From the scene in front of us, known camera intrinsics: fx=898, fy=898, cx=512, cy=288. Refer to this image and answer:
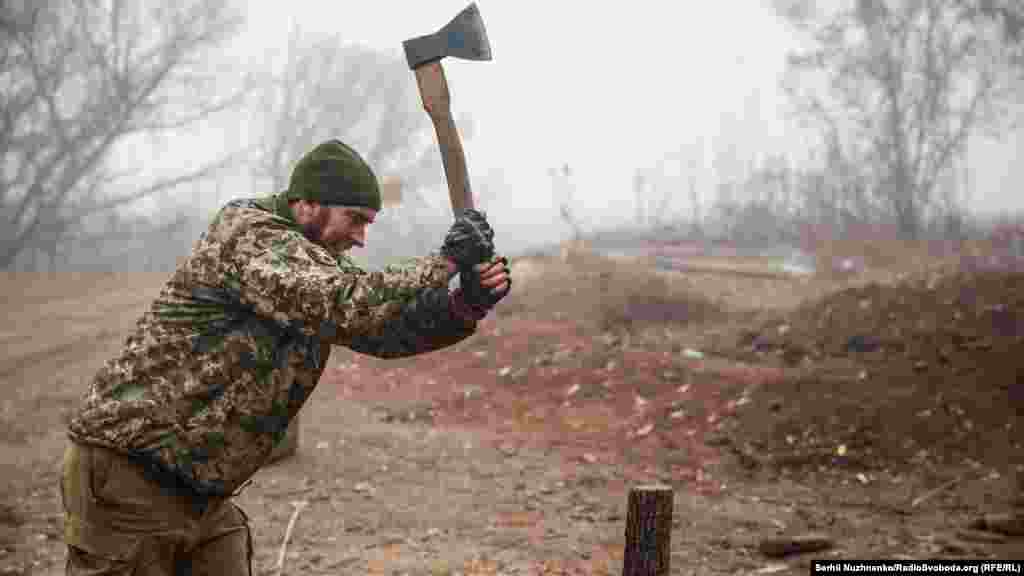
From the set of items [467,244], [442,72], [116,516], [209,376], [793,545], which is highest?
[442,72]

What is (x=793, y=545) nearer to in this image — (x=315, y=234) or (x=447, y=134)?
(x=447, y=134)

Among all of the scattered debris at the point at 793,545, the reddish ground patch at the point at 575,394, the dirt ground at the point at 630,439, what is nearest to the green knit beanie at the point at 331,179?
the dirt ground at the point at 630,439

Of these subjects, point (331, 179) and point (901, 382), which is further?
point (901, 382)

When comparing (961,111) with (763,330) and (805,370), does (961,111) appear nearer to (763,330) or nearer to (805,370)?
(763,330)

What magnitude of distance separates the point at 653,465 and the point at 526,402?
231 cm

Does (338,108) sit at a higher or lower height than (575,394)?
higher

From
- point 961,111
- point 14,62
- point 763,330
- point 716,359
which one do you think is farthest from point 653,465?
point 961,111

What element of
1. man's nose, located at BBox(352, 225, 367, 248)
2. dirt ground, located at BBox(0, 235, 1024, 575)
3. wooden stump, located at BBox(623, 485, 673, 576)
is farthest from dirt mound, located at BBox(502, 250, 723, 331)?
man's nose, located at BBox(352, 225, 367, 248)

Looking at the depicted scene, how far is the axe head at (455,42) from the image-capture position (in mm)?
2926

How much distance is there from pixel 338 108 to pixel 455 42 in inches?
1046

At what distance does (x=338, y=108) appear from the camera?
2852 cm

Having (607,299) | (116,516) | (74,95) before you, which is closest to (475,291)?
(116,516)

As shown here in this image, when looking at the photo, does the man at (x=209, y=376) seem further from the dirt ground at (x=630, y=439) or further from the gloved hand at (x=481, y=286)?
the dirt ground at (x=630, y=439)

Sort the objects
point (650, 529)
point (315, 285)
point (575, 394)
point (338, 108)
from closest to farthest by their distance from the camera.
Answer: point (315, 285) < point (650, 529) < point (575, 394) < point (338, 108)
